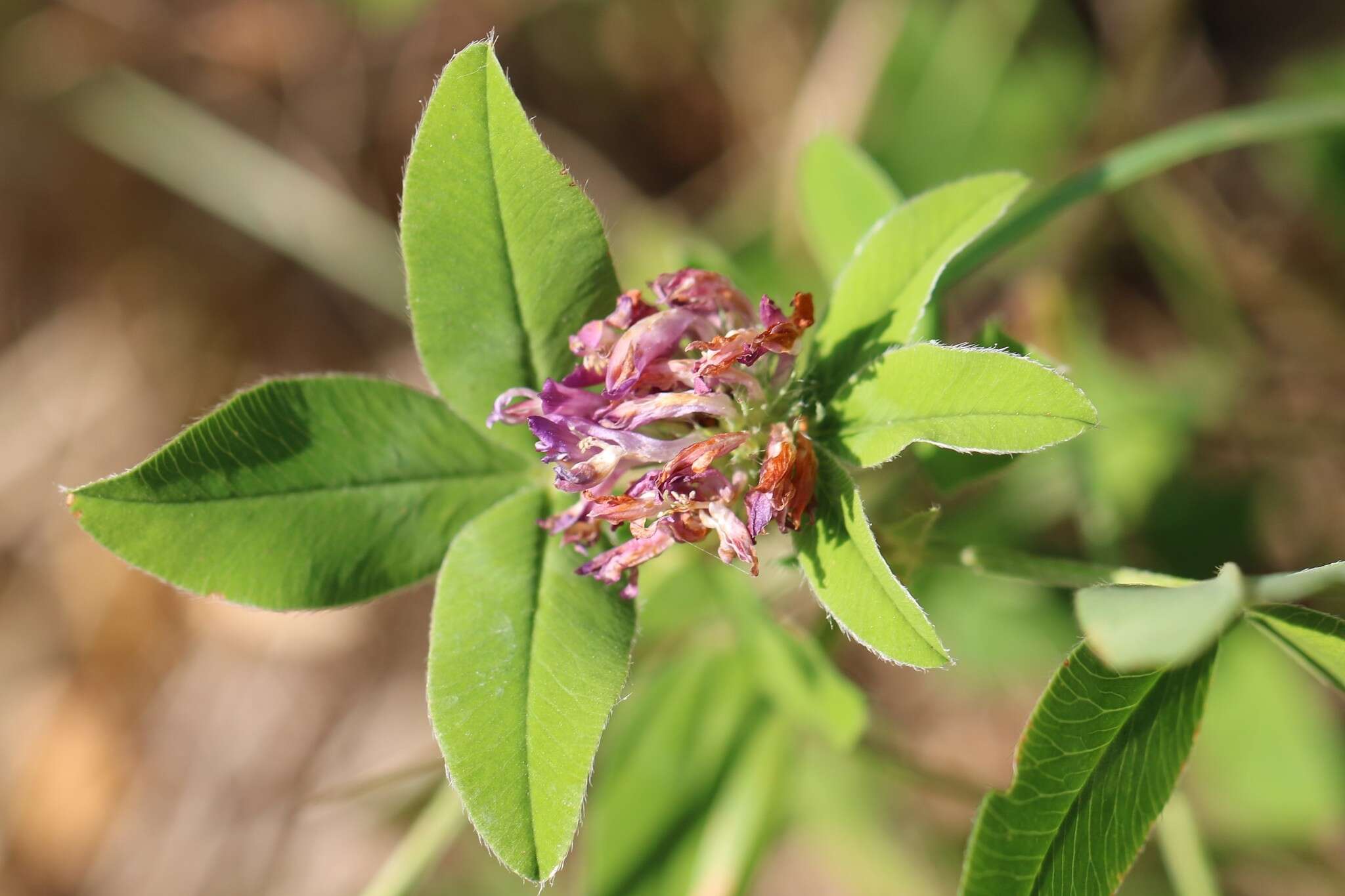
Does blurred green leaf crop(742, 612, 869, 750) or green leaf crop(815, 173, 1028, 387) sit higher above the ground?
green leaf crop(815, 173, 1028, 387)

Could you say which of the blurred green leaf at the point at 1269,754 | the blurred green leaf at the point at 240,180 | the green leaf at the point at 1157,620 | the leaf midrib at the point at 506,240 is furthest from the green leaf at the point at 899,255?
the blurred green leaf at the point at 240,180

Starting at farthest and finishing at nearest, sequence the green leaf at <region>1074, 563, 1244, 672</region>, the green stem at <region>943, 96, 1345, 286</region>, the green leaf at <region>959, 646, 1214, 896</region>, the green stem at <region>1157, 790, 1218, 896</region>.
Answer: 1. the green stem at <region>1157, 790, 1218, 896</region>
2. the green stem at <region>943, 96, 1345, 286</region>
3. the green leaf at <region>959, 646, 1214, 896</region>
4. the green leaf at <region>1074, 563, 1244, 672</region>

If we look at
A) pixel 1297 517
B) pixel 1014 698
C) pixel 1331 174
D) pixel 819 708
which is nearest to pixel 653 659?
pixel 819 708

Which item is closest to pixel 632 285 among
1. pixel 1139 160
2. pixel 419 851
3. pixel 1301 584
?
pixel 1139 160

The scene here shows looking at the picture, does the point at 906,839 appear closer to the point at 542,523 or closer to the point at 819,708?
the point at 819,708

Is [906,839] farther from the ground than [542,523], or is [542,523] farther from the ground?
[542,523]

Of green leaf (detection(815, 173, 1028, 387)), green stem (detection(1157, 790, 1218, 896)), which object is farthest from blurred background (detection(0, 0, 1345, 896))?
green leaf (detection(815, 173, 1028, 387))

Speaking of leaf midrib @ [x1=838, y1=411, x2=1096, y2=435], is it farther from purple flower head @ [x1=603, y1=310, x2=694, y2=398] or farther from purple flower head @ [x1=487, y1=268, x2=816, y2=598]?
purple flower head @ [x1=603, y1=310, x2=694, y2=398]
